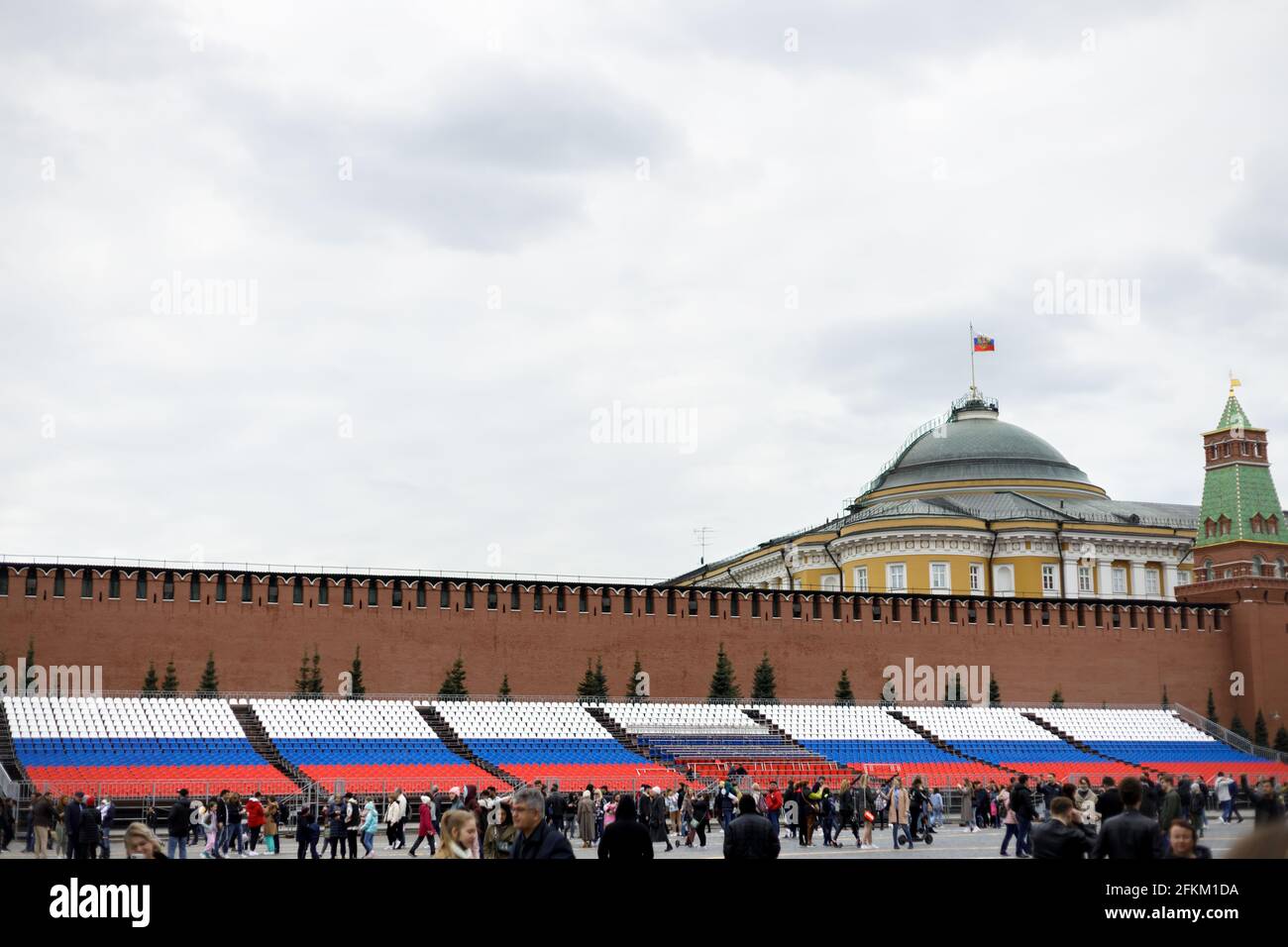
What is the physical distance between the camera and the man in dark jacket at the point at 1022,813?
24375 millimetres

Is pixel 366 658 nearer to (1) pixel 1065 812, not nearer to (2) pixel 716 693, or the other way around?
(2) pixel 716 693

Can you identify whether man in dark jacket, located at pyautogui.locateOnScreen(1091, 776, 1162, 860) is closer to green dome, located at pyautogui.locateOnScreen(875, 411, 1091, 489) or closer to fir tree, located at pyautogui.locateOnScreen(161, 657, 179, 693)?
fir tree, located at pyautogui.locateOnScreen(161, 657, 179, 693)

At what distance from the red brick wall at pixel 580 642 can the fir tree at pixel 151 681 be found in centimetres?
24

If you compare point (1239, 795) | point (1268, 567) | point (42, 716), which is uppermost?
point (1268, 567)

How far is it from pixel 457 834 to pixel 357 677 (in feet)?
141

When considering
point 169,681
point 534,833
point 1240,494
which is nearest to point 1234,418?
point 1240,494

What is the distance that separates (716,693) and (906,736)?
26.0ft

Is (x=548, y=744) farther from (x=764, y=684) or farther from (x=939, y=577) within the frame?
(x=939, y=577)

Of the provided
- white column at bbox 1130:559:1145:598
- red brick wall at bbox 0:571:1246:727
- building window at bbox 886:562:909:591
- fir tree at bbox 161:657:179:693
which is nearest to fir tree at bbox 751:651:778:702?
red brick wall at bbox 0:571:1246:727

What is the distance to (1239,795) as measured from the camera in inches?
1880

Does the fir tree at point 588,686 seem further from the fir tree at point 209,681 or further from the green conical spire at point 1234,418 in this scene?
the green conical spire at point 1234,418

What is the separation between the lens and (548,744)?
44.7 meters
